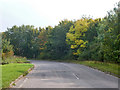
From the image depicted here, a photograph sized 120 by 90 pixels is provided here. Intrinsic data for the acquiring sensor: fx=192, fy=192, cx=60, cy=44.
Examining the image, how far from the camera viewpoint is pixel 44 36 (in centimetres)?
8188

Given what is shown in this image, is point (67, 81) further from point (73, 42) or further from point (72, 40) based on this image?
point (73, 42)

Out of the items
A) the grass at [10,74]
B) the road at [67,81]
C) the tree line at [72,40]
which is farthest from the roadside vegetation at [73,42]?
the grass at [10,74]

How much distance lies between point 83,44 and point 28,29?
44.7 metres

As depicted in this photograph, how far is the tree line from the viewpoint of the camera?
25827mm

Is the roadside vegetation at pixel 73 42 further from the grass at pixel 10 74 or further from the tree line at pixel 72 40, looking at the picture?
the grass at pixel 10 74

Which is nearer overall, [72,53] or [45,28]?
[72,53]

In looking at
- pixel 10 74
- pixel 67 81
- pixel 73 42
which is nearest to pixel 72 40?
pixel 73 42

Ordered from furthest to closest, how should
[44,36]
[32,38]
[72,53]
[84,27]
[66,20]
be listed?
1. [32,38]
2. [44,36]
3. [66,20]
4. [72,53]
5. [84,27]

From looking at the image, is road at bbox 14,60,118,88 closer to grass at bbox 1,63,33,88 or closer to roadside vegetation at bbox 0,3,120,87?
grass at bbox 1,63,33,88

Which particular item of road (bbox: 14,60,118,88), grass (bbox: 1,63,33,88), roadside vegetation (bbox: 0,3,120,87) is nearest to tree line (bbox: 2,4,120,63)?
roadside vegetation (bbox: 0,3,120,87)

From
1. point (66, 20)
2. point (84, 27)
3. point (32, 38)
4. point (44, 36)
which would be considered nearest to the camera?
point (84, 27)

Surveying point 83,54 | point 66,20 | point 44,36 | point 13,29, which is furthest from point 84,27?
point 13,29

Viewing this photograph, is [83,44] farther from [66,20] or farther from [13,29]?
[13,29]

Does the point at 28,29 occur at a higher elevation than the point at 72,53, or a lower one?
higher
